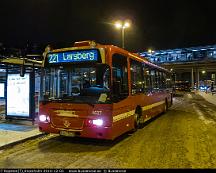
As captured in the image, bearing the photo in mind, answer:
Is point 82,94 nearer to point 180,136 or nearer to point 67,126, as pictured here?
point 67,126

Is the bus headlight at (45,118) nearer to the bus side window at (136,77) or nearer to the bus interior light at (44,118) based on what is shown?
the bus interior light at (44,118)

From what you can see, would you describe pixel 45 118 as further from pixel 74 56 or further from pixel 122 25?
pixel 122 25

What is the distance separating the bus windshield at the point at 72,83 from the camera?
9141mm

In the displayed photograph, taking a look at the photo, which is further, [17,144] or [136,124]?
[136,124]

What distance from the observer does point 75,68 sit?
9.58 meters

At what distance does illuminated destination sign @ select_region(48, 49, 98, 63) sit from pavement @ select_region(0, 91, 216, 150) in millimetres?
2722

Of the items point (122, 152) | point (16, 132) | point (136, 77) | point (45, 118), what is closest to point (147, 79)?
point (136, 77)

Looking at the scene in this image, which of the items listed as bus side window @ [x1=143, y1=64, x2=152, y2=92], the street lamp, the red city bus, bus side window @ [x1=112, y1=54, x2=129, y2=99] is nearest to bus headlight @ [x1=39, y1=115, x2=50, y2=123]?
the red city bus

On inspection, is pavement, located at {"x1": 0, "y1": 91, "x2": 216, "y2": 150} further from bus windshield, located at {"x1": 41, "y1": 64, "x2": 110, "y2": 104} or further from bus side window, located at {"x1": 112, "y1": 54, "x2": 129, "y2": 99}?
bus side window, located at {"x1": 112, "y1": 54, "x2": 129, "y2": 99}

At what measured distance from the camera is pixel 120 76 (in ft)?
31.2

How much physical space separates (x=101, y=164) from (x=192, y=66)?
85.9 meters

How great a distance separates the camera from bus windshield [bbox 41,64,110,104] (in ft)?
30.0

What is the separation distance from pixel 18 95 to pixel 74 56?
4795mm

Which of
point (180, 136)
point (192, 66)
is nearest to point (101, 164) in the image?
point (180, 136)
